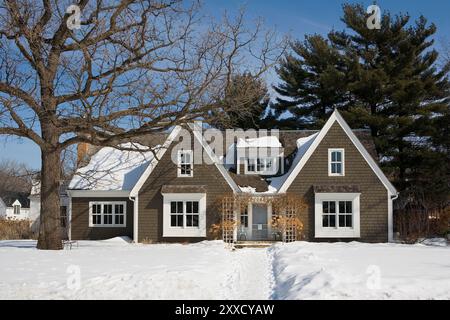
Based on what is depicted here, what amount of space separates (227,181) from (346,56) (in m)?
17.1

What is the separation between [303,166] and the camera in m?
26.2

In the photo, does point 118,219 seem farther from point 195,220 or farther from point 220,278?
point 220,278

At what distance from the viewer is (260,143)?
28.6 metres

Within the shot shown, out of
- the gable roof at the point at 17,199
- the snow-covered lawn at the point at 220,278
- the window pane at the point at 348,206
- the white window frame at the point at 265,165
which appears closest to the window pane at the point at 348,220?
the window pane at the point at 348,206

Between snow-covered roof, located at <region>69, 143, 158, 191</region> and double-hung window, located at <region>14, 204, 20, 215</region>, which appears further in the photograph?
double-hung window, located at <region>14, 204, 20, 215</region>

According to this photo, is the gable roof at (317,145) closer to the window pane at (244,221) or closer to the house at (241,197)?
the house at (241,197)

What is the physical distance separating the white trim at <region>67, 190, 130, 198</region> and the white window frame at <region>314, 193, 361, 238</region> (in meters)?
9.17

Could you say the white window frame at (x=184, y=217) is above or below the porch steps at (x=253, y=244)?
above

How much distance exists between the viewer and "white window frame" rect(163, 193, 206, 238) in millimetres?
25641

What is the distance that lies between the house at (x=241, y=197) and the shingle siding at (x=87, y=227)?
49 mm

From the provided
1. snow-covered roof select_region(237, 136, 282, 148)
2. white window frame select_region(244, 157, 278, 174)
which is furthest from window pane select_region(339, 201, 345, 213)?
snow-covered roof select_region(237, 136, 282, 148)

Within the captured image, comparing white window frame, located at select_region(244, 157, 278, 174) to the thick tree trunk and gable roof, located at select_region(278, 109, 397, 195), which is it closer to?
gable roof, located at select_region(278, 109, 397, 195)

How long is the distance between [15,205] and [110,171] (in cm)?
→ 4648

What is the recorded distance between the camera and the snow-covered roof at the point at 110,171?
1080 inches
